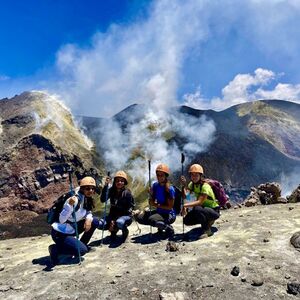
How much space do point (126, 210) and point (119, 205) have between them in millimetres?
305

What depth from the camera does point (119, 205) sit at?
1304 centimetres

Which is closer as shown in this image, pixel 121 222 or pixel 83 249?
pixel 83 249

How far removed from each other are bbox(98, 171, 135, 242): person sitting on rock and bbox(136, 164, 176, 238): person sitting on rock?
550 millimetres

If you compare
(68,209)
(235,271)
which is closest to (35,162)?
(68,209)

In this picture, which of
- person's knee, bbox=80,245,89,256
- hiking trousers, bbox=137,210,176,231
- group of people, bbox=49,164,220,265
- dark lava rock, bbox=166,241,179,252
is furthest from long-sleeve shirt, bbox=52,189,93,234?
dark lava rock, bbox=166,241,179,252

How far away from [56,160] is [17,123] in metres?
29.8

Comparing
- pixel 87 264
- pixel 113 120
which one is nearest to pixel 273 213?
pixel 87 264

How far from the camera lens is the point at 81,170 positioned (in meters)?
148

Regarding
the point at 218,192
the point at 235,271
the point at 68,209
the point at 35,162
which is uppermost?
the point at 35,162

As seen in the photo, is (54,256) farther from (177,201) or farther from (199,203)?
(199,203)

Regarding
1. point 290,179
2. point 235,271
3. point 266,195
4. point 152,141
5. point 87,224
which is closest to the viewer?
point 235,271

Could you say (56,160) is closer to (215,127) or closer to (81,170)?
(81,170)

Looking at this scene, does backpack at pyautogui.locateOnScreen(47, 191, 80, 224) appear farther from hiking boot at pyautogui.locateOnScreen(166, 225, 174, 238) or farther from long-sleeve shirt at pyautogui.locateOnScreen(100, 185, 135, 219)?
hiking boot at pyautogui.locateOnScreen(166, 225, 174, 238)

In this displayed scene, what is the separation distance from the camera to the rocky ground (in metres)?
8.74
